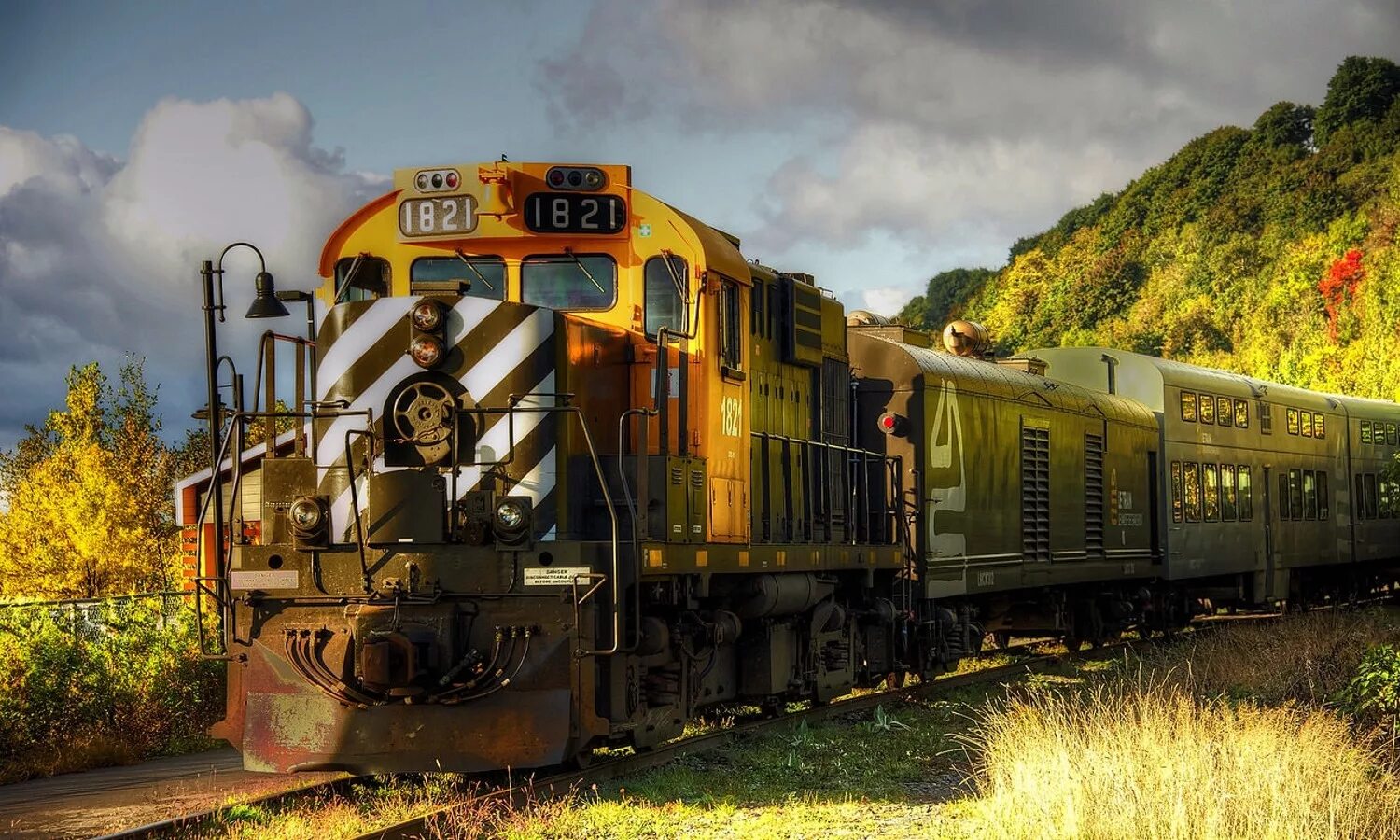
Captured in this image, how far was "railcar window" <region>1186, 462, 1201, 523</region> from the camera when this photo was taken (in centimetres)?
2242

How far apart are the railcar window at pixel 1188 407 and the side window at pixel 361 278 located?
15620mm

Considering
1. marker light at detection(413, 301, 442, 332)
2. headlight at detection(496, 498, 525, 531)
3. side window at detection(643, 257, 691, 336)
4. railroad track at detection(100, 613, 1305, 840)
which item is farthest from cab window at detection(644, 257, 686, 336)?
railroad track at detection(100, 613, 1305, 840)

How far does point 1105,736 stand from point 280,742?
15.8ft

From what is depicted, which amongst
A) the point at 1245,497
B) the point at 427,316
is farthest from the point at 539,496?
the point at 1245,497

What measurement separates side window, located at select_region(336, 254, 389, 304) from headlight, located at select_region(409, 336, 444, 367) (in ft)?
3.22

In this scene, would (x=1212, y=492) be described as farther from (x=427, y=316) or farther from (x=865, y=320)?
(x=427, y=316)

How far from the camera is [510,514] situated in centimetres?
879

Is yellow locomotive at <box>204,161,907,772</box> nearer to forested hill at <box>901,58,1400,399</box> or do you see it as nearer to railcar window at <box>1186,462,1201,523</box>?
railcar window at <box>1186,462,1201,523</box>

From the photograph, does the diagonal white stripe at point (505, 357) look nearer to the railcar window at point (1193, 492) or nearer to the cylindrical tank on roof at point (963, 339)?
the cylindrical tank on roof at point (963, 339)

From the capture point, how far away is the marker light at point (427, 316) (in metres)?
9.33

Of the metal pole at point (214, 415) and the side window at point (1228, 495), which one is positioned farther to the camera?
the side window at point (1228, 495)

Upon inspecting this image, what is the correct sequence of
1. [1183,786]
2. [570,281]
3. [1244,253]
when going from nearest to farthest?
[1183,786]
[570,281]
[1244,253]

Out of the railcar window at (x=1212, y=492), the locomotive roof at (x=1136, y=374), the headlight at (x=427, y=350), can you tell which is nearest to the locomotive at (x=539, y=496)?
the headlight at (x=427, y=350)

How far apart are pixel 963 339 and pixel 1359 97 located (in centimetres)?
5799
